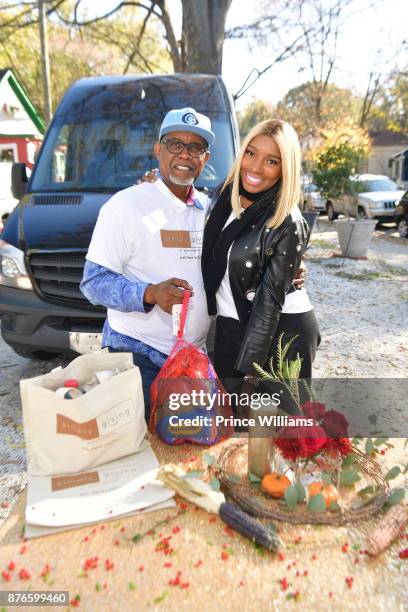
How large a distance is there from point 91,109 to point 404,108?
33.9 metres

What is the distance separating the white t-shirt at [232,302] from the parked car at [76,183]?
4.36 ft

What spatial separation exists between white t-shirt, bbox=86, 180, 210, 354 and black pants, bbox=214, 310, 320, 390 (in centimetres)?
17

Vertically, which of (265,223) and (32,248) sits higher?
(265,223)

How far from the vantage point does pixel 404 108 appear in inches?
1291

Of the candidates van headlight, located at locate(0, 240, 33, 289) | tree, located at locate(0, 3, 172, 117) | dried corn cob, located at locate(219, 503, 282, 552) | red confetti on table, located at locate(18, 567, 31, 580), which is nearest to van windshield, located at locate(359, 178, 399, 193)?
tree, located at locate(0, 3, 172, 117)

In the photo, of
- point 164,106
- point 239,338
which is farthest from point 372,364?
point 164,106

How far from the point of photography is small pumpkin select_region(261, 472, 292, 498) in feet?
5.20

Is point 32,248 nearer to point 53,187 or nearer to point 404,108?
point 53,187

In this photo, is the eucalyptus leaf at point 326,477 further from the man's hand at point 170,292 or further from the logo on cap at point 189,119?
the logo on cap at point 189,119

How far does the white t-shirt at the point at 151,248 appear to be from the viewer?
2.33m

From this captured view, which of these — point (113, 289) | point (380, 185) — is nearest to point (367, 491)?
point (113, 289)

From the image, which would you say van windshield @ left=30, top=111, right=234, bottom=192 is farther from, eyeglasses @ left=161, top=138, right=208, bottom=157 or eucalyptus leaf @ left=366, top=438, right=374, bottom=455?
eucalyptus leaf @ left=366, top=438, right=374, bottom=455

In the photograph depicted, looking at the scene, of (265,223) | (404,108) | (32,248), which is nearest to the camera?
(265,223)

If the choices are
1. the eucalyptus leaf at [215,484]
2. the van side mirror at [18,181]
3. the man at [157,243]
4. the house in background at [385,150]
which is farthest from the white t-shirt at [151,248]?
the house in background at [385,150]
